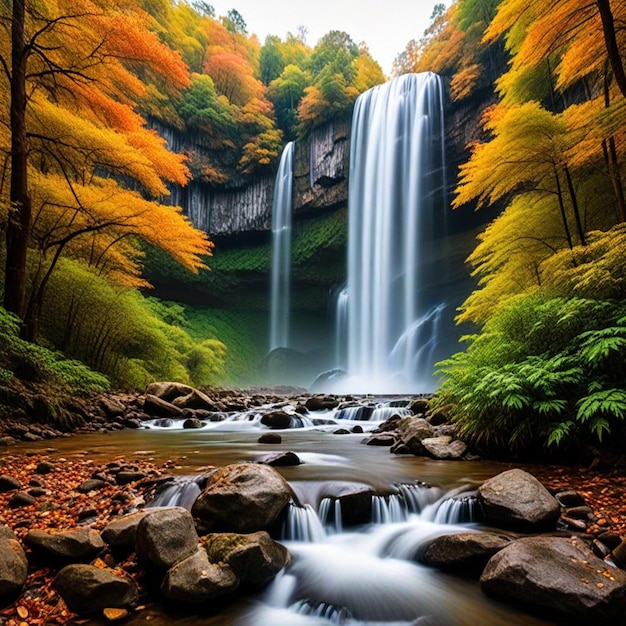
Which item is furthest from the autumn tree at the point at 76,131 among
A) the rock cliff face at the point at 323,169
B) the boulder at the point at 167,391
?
the rock cliff face at the point at 323,169

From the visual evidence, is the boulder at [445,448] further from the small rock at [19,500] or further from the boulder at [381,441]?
the small rock at [19,500]

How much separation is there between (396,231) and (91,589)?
22.2 m

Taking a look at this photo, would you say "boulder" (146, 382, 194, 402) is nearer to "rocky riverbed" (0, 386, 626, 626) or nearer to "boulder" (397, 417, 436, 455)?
"rocky riverbed" (0, 386, 626, 626)

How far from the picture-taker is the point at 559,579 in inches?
83.4

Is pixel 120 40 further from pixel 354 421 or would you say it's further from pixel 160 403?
pixel 354 421

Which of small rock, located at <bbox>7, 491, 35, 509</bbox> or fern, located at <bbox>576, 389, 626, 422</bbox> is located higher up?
fern, located at <bbox>576, 389, 626, 422</bbox>

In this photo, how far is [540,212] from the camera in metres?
8.58

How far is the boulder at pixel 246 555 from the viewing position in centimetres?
237

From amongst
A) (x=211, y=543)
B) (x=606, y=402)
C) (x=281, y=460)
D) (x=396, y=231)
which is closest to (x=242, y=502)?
(x=211, y=543)

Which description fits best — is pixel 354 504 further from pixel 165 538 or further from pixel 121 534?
pixel 121 534

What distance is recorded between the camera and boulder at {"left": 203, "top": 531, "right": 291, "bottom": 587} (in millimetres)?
2371

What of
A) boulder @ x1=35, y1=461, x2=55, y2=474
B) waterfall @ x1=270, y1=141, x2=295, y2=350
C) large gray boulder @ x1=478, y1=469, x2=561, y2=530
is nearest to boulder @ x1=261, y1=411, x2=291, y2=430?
boulder @ x1=35, y1=461, x2=55, y2=474

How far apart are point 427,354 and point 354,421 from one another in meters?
12.5

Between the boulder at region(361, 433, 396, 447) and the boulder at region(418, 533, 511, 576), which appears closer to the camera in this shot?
the boulder at region(418, 533, 511, 576)
